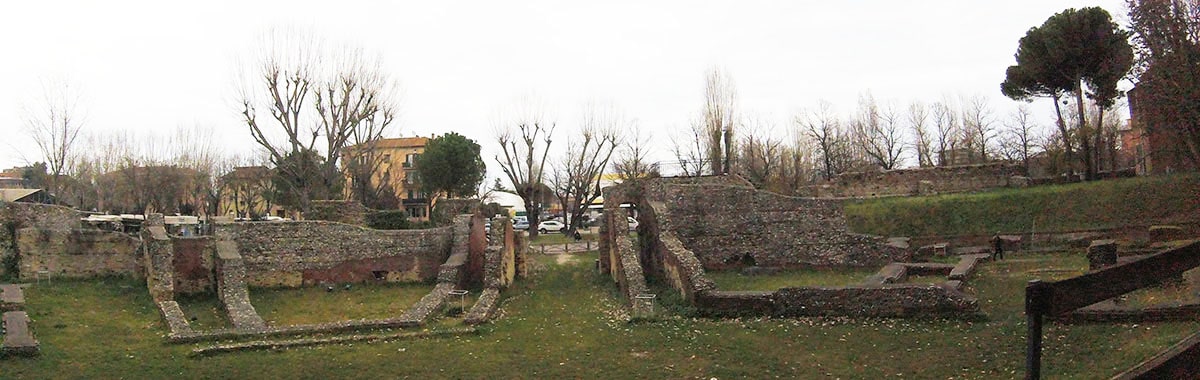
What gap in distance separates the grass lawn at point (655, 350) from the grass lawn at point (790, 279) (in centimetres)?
477

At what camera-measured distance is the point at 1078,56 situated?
4178 cm

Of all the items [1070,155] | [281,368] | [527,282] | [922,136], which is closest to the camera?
[281,368]

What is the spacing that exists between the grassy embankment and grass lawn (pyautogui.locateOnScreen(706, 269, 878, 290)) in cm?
751

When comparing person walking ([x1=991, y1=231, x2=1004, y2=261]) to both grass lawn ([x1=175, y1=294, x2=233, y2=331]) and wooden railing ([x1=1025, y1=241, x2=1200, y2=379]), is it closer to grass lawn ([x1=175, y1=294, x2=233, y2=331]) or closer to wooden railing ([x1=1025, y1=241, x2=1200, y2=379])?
wooden railing ([x1=1025, y1=241, x2=1200, y2=379])

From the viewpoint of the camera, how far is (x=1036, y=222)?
3406 cm

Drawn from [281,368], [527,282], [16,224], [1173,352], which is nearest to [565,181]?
[527,282]

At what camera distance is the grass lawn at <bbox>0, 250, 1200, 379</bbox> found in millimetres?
14320

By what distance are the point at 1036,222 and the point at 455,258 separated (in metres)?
22.9

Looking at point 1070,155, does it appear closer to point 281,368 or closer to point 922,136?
point 922,136

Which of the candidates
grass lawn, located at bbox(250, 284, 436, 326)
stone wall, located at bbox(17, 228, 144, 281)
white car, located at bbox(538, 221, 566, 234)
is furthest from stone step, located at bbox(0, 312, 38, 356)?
white car, located at bbox(538, 221, 566, 234)

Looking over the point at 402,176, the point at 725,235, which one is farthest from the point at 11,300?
the point at 402,176

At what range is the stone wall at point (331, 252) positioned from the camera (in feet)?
97.0

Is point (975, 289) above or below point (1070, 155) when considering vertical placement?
below

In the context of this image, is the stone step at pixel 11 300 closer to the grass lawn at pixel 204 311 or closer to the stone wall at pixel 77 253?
the grass lawn at pixel 204 311
